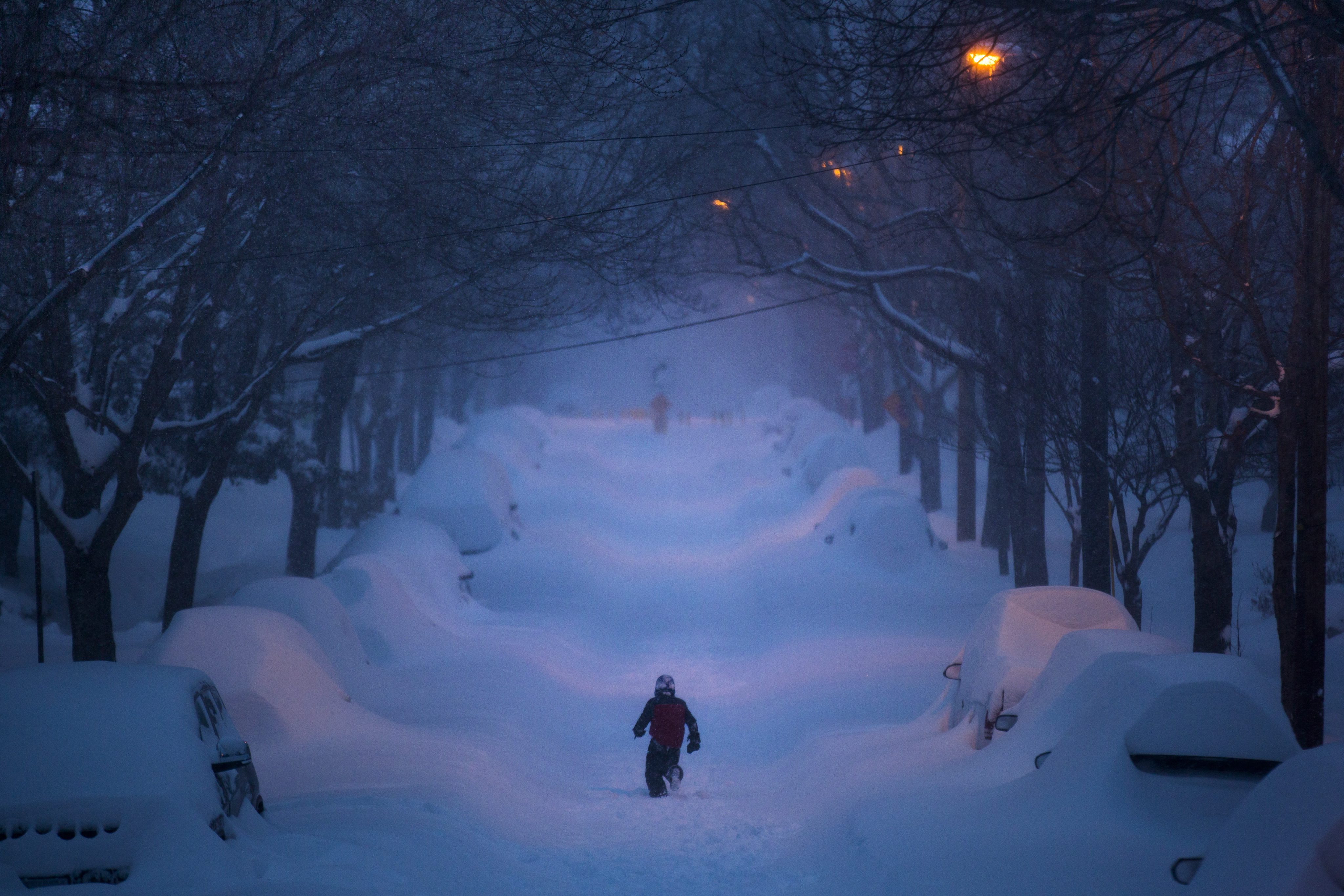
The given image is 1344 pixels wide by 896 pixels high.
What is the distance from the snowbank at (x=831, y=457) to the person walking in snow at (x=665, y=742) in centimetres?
2093

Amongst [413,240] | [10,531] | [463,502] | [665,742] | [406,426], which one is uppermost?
[406,426]

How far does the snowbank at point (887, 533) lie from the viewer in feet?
68.6

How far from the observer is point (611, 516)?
29.3 metres

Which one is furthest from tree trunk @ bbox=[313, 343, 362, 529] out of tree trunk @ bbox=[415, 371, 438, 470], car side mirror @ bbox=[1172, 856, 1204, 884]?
car side mirror @ bbox=[1172, 856, 1204, 884]

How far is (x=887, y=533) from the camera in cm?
2100

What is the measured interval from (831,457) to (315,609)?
834 inches

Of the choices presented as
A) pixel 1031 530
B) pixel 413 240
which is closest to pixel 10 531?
pixel 413 240

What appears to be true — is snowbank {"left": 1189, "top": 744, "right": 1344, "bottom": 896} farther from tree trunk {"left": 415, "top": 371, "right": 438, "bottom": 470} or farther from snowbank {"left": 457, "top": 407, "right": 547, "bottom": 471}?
tree trunk {"left": 415, "top": 371, "right": 438, "bottom": 470}

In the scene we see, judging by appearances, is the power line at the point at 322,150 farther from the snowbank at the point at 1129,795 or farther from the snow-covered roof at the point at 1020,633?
the snow-covered roof at the point at 1020,633

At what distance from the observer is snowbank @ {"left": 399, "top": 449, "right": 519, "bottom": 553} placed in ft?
68.9

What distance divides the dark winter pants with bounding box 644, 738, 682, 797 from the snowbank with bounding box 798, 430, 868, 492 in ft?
69.1

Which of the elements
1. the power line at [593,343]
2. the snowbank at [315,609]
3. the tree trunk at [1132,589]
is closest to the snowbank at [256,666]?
the snowbank at [315,609]

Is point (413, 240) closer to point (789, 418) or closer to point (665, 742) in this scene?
point (665, 742)

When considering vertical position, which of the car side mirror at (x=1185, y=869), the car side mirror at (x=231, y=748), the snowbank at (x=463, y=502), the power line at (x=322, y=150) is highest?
the power line at (x=322, y=150)
